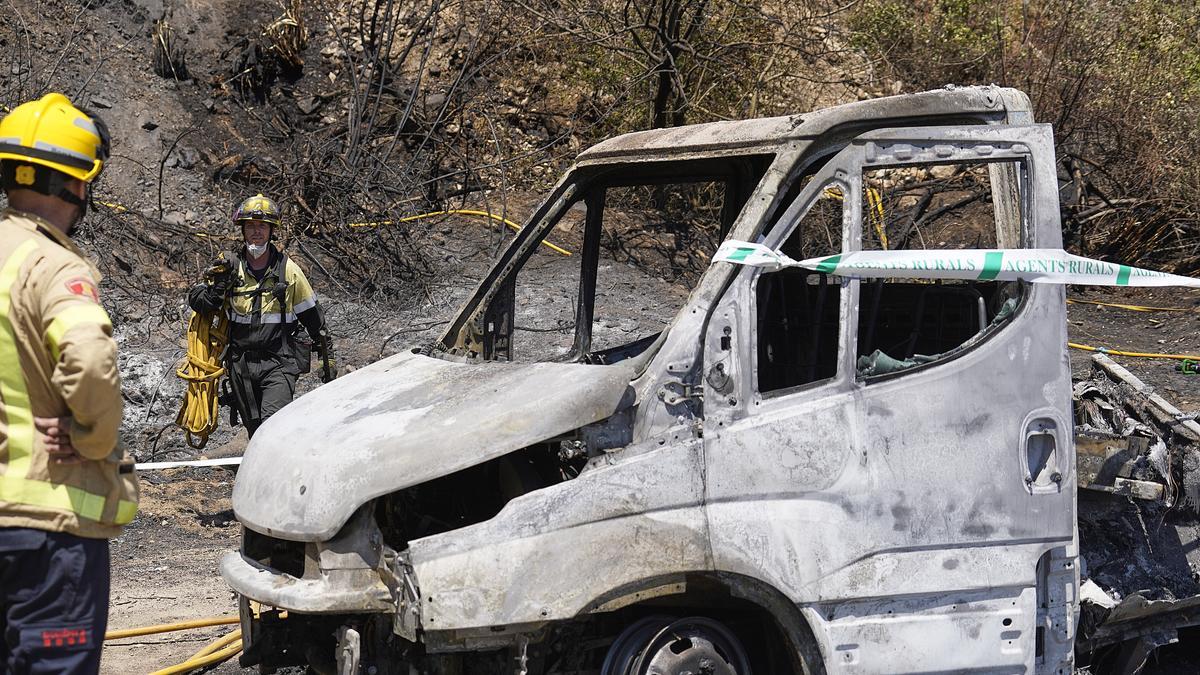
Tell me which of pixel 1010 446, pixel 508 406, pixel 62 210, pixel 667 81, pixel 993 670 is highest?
pixel 667 81

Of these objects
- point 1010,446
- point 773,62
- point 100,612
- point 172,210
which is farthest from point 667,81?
point 100,612

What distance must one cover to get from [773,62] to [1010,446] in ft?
29.5

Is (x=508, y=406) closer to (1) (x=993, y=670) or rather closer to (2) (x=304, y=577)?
(2) (x=304, y=577)

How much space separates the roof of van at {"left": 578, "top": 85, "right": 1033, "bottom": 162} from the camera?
393 centimetres

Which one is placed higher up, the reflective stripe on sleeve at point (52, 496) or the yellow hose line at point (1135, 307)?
the reflective stripe on sleeve at point (52, 496)

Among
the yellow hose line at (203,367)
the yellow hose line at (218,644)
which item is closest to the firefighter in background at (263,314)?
the yellow hose line at (203,367)

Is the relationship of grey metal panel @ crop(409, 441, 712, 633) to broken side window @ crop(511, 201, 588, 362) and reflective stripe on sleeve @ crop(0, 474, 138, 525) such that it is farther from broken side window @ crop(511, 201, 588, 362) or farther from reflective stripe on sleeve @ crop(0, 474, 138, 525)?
broken side window @ crop(511, 201, 588, 362)

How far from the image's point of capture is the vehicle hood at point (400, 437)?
3551 mm

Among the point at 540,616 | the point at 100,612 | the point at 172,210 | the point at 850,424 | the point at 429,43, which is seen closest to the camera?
the point at 100,612

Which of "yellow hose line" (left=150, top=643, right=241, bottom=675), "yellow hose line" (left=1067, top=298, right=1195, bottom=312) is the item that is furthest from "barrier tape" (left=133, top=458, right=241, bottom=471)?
"yellow hose line" (left=1067, top=298, right=1195, bottom=312)

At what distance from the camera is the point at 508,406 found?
3682mm

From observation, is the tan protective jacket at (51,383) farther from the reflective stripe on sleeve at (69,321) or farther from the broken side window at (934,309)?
the broken side window at (934,309)

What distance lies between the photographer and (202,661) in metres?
4.98

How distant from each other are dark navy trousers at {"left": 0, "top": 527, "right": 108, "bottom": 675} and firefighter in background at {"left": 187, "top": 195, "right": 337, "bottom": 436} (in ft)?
12.4
